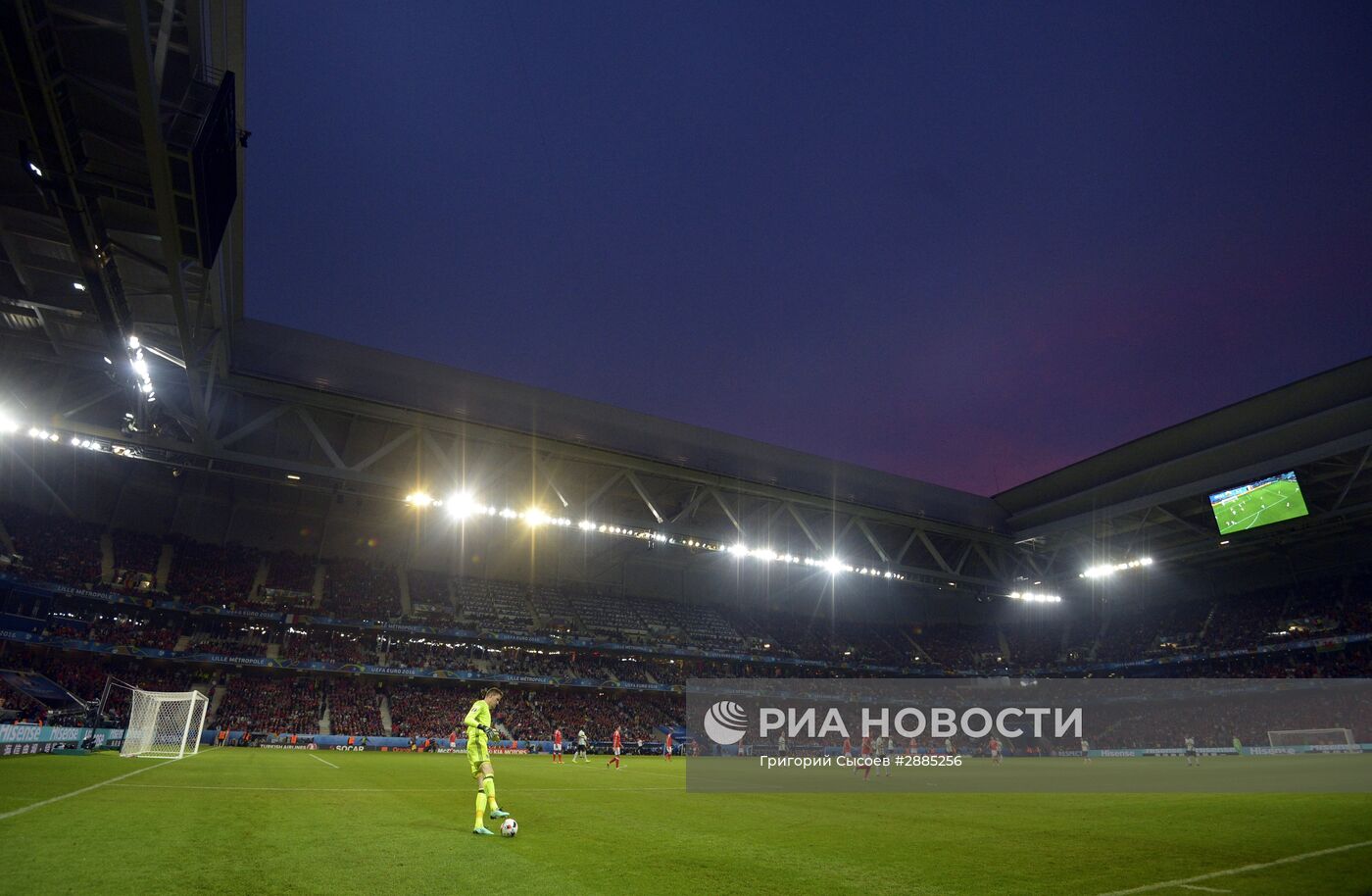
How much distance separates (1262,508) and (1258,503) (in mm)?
326

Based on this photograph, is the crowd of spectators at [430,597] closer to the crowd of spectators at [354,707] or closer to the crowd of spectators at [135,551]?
the crowd of spectators at [354,707]

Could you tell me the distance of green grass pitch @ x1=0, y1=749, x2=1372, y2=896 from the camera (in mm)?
6398

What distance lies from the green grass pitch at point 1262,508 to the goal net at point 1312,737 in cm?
1255

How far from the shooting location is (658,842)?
29.6 feet

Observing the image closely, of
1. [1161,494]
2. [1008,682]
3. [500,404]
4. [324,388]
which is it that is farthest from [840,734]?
[324,388]

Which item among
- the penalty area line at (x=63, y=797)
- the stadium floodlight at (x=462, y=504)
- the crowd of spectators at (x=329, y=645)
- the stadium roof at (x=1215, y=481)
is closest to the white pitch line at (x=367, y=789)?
the penalty area line at (x=63, y=797)

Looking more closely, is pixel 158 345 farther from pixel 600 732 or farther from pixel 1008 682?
pixel 1008 682

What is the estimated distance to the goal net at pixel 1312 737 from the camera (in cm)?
3962

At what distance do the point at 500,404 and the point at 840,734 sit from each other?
3388cm

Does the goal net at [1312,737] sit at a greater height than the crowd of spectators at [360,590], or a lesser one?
lesser

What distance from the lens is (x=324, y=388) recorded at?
31.0 m

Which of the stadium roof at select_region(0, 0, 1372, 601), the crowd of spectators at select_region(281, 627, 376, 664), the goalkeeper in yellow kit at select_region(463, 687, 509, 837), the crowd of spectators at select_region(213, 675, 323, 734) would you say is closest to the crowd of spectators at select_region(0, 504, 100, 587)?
the stadium roof at select_region(0, 0, 1372, 601)

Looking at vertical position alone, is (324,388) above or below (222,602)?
above

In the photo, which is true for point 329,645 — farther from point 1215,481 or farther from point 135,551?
point 1215,481
